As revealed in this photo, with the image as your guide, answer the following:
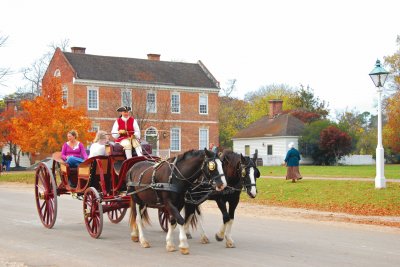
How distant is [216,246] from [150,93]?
48.0 m

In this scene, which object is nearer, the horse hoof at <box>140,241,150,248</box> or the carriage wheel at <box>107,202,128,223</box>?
the horse hoof at <box>140,241,150,248</box>

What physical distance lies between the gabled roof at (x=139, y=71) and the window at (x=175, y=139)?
4607 millimetres

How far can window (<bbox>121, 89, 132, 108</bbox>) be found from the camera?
181ft

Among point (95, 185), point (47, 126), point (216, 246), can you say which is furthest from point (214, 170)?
point (47, 126)

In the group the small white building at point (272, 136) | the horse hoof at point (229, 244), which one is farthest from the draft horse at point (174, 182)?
the small white building at point (272, 136)

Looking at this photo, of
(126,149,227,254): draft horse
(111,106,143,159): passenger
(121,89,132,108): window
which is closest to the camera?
(126,149,227,254): draft horse

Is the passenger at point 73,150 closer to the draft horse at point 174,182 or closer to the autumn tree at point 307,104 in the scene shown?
the draft horse at point 174,182

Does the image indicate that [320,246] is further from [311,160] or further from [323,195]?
[311,160]

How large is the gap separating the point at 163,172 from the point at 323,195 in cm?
1252

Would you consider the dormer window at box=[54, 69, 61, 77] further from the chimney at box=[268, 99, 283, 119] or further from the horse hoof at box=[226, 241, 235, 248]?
the horse hoof at box=[226, 241, 235, 248]

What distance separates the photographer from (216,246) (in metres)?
12.0

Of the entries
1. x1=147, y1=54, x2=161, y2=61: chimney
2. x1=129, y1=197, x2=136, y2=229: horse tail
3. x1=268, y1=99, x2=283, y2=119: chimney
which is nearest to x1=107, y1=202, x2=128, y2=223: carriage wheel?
x1=129, y1=197, x2=136, y2=229: horse tail

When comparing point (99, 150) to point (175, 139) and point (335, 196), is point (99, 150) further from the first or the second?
point (175, 139)

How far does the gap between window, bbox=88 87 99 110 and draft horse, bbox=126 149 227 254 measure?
4664cm
